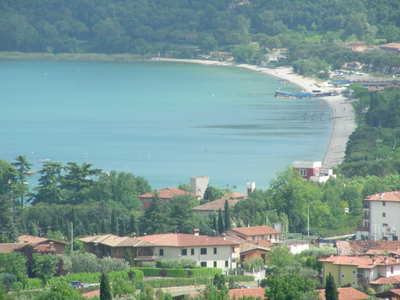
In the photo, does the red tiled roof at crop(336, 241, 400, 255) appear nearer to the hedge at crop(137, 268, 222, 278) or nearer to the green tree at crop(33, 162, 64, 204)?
the hedge at crop(137, 268, 222, 278)

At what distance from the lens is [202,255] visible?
32.9m

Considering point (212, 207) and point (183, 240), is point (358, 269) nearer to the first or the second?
point (183, 240)

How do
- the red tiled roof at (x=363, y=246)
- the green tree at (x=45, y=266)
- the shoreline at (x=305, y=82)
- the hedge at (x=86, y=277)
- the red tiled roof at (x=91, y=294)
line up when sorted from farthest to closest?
1. the shoreline at (x=305, y=82)
2. the red tiled roof at (x=363, y=246)
3. the green tree at (x=45, y=266)
4. the hedge at (x=86, y=277)
5. the red tiled roof at (x=91, y=294)

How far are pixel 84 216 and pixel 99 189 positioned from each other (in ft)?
20.5

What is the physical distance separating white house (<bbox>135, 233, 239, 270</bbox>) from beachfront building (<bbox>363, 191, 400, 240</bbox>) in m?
4.83

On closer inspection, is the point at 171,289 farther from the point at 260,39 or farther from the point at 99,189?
the point at 260,39

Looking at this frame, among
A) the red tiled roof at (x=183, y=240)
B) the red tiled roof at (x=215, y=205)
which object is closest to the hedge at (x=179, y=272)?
the red tiled roof at (x=183, y=240)

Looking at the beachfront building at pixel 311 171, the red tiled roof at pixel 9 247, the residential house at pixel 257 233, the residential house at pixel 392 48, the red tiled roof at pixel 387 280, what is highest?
the residential house at pixel 392 48

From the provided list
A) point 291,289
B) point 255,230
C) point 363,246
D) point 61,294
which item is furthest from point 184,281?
point 255,230

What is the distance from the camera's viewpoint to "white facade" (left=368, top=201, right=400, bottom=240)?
36938 mm

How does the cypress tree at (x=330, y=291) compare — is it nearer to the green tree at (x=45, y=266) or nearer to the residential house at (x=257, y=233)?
the green tree at (x=45, y=266)

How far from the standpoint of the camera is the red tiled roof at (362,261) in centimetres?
3050

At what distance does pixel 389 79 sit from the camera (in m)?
104

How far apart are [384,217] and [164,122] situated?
44.9m
